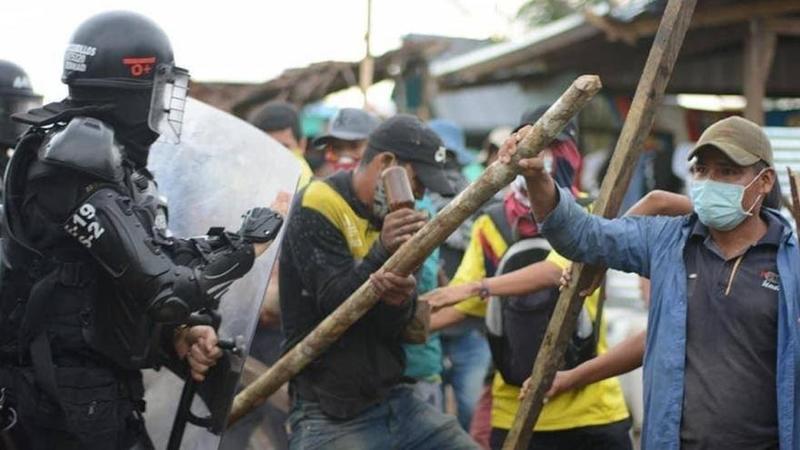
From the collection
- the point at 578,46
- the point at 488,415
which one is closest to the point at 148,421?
the point at 488,415

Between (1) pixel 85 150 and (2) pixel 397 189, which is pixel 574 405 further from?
(1) pixel 85 150

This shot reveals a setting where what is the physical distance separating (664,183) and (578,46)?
2027mm

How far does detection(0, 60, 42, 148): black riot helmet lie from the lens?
626 centimetres

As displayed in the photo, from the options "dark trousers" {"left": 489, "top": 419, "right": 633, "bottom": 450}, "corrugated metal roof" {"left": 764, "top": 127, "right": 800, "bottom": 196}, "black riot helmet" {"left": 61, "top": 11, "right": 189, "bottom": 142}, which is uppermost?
"black riot helmet" {"left": 61, "top": 11, "right": 189, "bottom": 142}

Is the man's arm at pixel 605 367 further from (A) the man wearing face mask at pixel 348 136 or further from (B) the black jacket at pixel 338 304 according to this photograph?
(A) the man wearing face mask at pixel 348 136

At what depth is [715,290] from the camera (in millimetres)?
4488

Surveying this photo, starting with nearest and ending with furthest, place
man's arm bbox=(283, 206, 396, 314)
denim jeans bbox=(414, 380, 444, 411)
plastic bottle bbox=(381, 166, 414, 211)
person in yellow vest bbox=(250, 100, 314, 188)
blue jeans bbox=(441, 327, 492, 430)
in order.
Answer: plastic bottle bbox=(381, 166, 414, 211) → man's arm bbox=(283, 206, 396, 314) → denim jeans bbox=(414, 380, 444, 411) → blue jeans bbox=(441, 327, 492, 430) → person in yellow vest bbox=(250, 100, 314, 188)

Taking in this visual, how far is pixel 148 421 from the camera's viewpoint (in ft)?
17.6

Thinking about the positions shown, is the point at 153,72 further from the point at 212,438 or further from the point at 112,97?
the point at 212,438

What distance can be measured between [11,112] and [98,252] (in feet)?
7.13

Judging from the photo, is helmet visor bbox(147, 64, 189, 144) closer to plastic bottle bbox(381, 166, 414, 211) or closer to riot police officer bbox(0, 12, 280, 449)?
riot police officer bbox(0, 12, 280, 449)

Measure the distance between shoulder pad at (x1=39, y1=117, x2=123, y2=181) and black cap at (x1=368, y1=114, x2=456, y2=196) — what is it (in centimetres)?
144

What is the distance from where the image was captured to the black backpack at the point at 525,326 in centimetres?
577

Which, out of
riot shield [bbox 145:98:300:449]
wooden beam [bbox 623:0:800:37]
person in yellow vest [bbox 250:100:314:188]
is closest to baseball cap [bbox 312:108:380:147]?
person in yellow vest [bbox 250:100:314:188]
